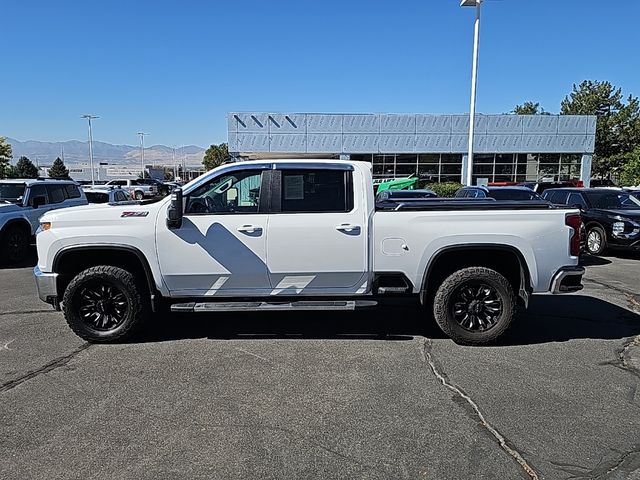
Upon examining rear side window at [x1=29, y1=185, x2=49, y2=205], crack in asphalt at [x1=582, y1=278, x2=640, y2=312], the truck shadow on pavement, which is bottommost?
the truck shadow on pavement

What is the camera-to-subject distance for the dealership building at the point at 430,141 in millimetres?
34062

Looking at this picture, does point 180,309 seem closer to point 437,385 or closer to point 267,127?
point 437,385

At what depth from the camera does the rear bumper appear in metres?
5.40

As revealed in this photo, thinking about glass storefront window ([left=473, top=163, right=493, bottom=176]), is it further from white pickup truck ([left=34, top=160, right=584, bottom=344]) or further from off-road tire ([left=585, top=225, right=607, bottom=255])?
white pickup truck ([left=34, top=160, right=584, bottom=344])

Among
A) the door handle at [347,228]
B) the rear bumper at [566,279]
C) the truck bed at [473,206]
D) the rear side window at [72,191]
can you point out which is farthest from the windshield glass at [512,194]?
the rear side window at [72,191]

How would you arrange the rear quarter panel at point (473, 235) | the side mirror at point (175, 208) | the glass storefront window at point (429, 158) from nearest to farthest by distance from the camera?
1. the side mirror at point (175, 208)
2. the rear quarter panel at point (473, 235)
3. the glass storefront window at point (429, 158)

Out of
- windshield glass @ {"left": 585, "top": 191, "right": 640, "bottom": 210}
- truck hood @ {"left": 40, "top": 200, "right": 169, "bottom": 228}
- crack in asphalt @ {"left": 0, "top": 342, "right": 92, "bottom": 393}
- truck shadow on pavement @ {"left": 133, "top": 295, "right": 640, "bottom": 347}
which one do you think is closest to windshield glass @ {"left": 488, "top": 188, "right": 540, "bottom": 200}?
windshield glass @ {"left": 585, "top": 191, "right": 640, "bottom": 210}

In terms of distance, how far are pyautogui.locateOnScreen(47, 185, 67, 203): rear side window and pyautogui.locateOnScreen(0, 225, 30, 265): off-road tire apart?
1390 mm

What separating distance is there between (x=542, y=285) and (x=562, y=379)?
1.13 metres

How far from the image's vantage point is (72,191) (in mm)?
13391

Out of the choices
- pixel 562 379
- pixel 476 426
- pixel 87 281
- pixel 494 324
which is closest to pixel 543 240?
pixel 494 324

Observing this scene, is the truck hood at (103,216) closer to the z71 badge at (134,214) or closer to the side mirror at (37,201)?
the z71 badge at (134,214)

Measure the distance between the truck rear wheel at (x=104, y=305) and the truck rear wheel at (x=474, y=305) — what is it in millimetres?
3321

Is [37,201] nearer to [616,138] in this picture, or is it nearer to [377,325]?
[377,325]
